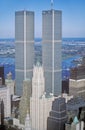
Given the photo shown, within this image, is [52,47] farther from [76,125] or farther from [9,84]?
[76,125]

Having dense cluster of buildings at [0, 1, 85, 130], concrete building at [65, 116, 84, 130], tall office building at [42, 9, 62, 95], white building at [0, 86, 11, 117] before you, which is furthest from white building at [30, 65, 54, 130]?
concrete building at [65, 116, 84, 130]

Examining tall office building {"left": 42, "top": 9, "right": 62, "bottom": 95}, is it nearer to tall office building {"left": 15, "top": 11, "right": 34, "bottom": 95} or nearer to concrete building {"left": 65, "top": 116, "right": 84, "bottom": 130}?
tall office building {"left": 15, "top": 11, "right": 34, "bottom": 95}

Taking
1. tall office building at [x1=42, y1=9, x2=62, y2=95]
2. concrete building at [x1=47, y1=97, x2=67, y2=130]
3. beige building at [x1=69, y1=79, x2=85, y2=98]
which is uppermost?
tall office building at [x1=42, y1=9, x2=62, y2=95]

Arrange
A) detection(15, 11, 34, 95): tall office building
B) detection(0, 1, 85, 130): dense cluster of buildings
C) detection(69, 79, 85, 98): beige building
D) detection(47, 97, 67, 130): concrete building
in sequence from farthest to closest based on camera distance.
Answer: detection(15, 11, 34, 95): tall office building < detection(69, 79, 85, 98): beige building < detection(0, 1, 85, 130): dense cluster of buildings < detection(47, 97, 67, 130): concrete building

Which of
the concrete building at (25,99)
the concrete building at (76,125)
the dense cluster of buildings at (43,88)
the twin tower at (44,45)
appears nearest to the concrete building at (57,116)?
→ the dense cluster of buildings at (43,88)

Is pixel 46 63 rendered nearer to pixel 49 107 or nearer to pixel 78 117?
pixel 49 107

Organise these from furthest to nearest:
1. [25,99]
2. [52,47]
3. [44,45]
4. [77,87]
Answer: [52,47] < [44,45] < [77,87] < [25,99]

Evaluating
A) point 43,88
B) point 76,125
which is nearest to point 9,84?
point 43,88

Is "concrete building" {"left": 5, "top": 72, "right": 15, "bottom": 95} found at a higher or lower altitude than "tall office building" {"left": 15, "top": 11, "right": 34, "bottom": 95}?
lower

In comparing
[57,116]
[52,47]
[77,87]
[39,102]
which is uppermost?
[52,47]
